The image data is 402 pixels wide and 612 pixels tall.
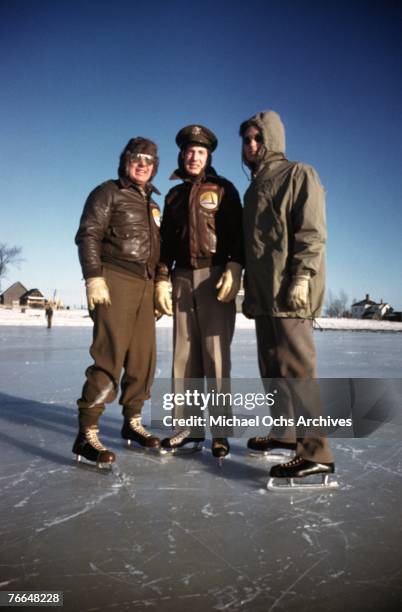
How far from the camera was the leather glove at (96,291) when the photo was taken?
2357 mm

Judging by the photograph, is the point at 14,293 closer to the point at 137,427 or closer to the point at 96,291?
the point at 137,427

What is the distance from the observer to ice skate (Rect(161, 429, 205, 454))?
8.15 feet

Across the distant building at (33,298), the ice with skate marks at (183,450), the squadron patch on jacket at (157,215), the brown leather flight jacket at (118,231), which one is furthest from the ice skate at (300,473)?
the distant building at (33,298)

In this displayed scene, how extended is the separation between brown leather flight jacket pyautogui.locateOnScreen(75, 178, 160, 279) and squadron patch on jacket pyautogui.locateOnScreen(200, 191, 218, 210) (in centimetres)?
33

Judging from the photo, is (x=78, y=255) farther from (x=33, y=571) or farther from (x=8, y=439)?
(x=33, y=571)

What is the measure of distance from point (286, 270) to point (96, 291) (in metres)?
1.02

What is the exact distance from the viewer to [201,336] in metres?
2.58

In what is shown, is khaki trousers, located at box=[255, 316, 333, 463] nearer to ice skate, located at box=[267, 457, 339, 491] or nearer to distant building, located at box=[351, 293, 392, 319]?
ice skate, located at box=[267, 457, 339, 491]

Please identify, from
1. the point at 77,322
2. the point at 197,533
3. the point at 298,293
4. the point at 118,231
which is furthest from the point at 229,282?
the point at 77,322

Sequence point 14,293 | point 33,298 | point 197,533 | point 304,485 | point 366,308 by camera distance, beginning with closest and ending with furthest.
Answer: point 197,533 → point 304,485 → point 33,298 → point 14,293 → point 366,308

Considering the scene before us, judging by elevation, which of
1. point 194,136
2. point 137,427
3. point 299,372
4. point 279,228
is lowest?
point 137,427

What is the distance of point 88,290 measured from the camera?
239 cm

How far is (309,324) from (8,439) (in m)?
1.94

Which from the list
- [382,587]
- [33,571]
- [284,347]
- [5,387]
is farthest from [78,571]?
[5,387]
